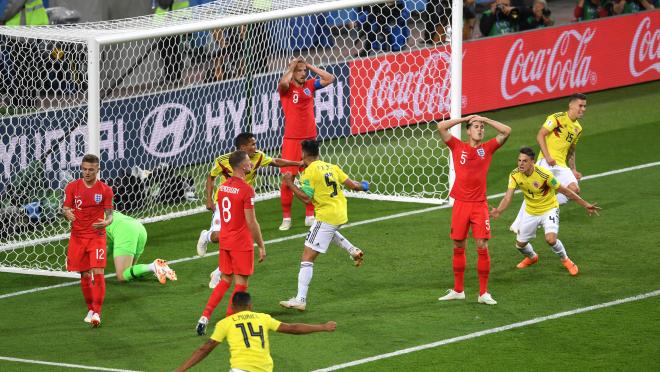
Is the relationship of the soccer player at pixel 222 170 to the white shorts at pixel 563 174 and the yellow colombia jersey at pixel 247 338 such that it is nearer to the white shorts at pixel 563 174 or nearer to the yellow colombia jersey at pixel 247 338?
the white shorts at pixel 563 174

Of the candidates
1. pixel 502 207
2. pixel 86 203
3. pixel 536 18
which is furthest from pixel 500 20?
pixel 86 203

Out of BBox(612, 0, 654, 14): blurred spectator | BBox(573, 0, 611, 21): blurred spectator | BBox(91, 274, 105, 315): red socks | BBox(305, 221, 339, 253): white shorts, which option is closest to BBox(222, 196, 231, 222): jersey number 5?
BBox(305, 221, 339, 253): white shorts

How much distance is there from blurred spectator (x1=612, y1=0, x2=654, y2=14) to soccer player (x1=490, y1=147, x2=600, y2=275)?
12.4m

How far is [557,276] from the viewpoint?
14633 mm

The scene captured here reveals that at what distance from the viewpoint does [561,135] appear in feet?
54.0

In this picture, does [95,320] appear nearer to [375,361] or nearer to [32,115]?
[375,361]

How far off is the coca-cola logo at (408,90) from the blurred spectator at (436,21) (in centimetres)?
28

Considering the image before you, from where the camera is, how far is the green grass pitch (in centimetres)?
1216

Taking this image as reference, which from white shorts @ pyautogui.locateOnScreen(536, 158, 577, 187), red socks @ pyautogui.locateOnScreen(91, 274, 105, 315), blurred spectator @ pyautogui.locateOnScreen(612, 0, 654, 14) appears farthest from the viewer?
blurred spectator @ pyautogui.locateOnScreen(612, 0, 654, 14)

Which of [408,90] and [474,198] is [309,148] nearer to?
[474,198]

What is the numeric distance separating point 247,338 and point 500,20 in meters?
15.9

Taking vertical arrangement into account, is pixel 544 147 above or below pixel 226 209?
below

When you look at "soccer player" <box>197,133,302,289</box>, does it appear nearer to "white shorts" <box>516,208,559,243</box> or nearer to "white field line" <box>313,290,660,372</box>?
"white shorts" <box>516,208,559,243</box>

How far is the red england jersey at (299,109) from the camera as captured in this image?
1700 cm
